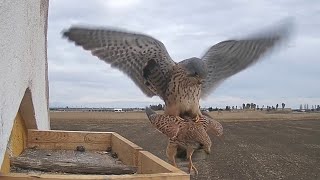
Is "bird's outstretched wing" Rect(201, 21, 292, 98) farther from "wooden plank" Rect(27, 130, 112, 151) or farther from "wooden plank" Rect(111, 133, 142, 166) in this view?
"wooden plank" Rect(27, 130, 112, 151)

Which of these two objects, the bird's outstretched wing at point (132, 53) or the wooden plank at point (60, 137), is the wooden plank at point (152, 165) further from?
the wooden plank at point (60, 137)

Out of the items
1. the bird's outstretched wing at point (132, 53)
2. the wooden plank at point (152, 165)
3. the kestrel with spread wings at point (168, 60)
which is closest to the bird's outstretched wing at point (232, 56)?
the kestrel with spread wings at point (168, 60)

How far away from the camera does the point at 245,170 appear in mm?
14586

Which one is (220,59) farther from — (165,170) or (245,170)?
(245,170)

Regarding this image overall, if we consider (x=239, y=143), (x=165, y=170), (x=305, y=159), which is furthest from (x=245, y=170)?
(x=165, y=170)

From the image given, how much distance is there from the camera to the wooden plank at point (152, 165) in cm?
360

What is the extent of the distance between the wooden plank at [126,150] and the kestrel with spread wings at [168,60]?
0.62m

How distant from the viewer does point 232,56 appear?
5.50 meters

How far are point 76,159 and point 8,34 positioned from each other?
238 centimetres

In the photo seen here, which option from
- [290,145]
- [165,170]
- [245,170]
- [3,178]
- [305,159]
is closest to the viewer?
[3,178]

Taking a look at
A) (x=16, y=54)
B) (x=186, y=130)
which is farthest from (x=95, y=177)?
(x=186, y=130)

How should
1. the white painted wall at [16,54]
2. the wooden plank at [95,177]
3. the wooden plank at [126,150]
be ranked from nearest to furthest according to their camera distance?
the wooden plank at [95,177] → the white painted wall at [16,54] → the wooden plank at [126,150]

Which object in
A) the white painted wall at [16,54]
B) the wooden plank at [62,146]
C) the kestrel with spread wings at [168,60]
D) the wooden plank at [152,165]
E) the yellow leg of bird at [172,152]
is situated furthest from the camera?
the wooden plank at [62,146]

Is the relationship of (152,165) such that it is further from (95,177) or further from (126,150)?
(126,150)
